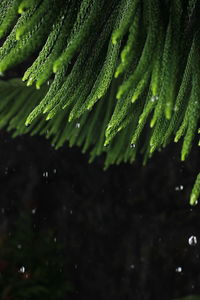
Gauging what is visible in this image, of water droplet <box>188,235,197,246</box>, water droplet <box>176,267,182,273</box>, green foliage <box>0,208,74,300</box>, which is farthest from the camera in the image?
green foliage <box>0,208,74,300</box>

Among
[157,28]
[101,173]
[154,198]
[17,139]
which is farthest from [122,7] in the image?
[17,139]

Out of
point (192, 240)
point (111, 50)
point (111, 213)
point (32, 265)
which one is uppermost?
point (111, 213)

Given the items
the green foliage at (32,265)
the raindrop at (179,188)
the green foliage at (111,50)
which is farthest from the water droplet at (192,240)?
the green foliage at (111,50)

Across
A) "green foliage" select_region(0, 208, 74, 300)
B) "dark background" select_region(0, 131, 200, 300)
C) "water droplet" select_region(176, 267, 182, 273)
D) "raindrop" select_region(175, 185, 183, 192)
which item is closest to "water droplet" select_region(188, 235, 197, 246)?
"dark background" select_region(0, 131, 200, 300)

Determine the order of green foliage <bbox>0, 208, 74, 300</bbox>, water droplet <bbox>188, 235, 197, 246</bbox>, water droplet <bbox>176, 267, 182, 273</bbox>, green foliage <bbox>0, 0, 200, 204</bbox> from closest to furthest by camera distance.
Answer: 1. green foliage <bbox>0, 0, 200, 204</bbox>
2. water droplet <bbox>188, 235, 197, 246</bbox>
3. water droplet <bbox>176, 267, 182, 273</bbox>
4. green foliage <bbox>0, 208, 74, 300</bbox>

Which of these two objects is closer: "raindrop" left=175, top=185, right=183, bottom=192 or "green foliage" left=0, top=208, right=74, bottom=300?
"raindrop" left=175, top=185, right=183, bottom=192

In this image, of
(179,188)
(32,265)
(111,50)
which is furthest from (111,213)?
(111,50)

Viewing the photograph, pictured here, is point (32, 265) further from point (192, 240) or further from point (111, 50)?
point (111, 50)

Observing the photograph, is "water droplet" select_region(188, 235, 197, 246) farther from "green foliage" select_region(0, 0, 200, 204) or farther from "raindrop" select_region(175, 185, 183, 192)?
"green foliage" select_region(0, 0, 200, 204)
